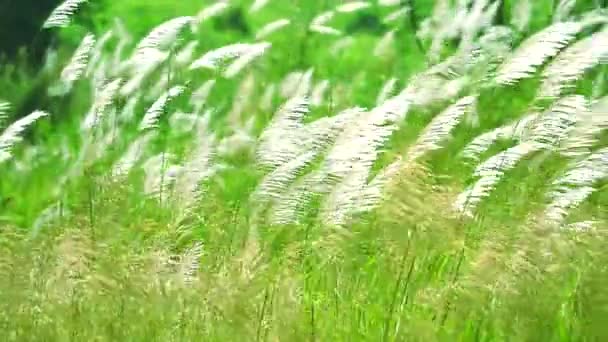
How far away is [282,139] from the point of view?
248 cm

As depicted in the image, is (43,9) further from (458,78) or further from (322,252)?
(322,252)

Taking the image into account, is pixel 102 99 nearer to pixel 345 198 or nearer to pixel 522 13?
pixel 345 198

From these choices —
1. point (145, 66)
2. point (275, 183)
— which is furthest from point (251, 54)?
point (275, 183)

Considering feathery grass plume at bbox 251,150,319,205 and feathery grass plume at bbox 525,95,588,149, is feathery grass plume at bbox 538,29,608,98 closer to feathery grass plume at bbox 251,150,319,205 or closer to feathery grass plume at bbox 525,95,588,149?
feathery grass plume at bbox 525,95,588,149

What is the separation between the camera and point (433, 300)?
90.0 inches

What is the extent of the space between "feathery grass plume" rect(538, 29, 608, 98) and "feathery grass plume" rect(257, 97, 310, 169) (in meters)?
0.54

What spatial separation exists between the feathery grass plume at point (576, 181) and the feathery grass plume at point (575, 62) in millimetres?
169

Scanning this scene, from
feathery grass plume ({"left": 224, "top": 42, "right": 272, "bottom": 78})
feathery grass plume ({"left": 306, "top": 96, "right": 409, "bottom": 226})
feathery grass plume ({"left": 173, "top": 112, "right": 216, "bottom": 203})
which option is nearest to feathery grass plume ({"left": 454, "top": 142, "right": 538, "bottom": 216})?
feathery grass plume ({"left": 306, "top": 96, "right": 409, "bottom": 226})

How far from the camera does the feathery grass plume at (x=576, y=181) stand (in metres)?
2.37

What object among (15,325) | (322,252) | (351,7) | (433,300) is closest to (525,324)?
(433,300)

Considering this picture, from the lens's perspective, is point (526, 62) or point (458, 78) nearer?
point (526, 62)

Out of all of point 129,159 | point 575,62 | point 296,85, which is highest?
point 575,62

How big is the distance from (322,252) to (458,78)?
971 millimetres

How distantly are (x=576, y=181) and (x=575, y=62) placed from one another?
0.86 ft
